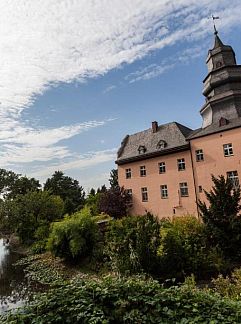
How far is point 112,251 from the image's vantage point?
47.4 feet

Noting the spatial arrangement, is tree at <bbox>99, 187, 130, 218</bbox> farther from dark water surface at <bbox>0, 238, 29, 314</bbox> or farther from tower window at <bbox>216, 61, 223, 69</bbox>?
tower window at <bbox>216, 61, 223, 69</bbox>

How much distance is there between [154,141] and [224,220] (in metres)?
15.4

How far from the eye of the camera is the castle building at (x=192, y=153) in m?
23.7

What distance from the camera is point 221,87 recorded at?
25.4m

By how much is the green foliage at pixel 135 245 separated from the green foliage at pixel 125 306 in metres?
7.90

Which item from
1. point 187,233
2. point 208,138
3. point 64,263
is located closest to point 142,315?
point 187,233

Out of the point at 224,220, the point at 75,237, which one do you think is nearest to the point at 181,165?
the point at 224,220

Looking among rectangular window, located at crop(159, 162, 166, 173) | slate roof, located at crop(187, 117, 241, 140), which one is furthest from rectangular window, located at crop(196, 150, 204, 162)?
rectangular window, located at crop(159, 162, 166, 173)

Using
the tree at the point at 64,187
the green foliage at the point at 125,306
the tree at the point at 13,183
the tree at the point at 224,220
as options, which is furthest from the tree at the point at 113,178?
the green foliage at the point at 125,306

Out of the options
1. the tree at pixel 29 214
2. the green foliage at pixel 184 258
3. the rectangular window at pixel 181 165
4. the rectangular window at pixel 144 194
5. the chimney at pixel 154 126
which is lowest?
the green foliage at pixel 184 258

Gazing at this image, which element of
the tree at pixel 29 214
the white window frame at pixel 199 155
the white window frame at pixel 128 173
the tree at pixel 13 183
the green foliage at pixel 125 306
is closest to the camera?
the green foliage at pixel 125 306

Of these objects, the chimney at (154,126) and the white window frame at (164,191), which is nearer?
the white window frame at (164,191)

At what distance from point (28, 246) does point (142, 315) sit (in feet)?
92.9

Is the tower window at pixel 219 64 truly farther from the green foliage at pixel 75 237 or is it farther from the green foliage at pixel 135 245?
the green foliage at pixel 75 237
